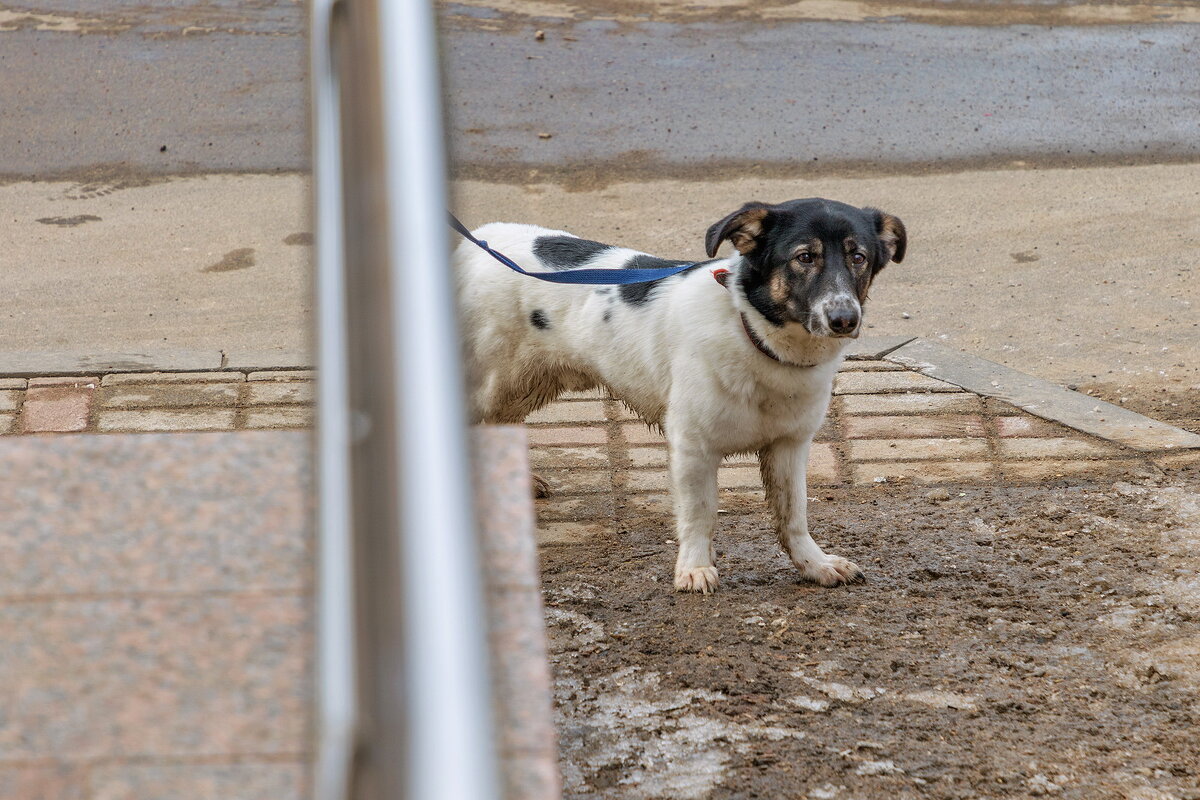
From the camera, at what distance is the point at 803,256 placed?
413 cm

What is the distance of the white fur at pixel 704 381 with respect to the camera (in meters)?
4.26

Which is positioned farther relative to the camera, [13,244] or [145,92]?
[145,92]

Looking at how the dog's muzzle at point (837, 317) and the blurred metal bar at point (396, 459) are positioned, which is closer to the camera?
the blurred metal bar at point (396, 459)

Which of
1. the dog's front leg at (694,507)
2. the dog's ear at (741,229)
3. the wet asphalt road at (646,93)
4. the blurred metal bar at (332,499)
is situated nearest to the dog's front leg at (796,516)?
the dog's front leg at (694,507)

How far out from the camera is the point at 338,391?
3.23ft

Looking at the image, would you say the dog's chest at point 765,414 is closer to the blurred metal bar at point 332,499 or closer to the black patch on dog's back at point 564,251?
the black patch on dog's back at point 564,251

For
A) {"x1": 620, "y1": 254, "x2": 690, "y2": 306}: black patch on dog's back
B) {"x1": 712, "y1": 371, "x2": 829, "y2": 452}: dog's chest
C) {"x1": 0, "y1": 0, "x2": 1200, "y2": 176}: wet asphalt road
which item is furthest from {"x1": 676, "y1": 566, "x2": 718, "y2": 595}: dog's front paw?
{"x1": 0, "y1": 0, "x2": 1200, "y2": 176}: wet asphalt road

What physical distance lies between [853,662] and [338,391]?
2.88 meters

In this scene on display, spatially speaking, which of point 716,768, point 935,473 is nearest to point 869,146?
point 935,473

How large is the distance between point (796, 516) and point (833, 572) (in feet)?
0.71

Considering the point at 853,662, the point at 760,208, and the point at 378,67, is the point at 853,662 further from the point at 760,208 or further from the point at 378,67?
the point at 378,67

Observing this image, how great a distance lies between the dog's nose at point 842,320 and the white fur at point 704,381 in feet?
0.70

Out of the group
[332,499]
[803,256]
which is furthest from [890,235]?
[332,499]

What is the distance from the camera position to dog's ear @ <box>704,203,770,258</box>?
416 cm
